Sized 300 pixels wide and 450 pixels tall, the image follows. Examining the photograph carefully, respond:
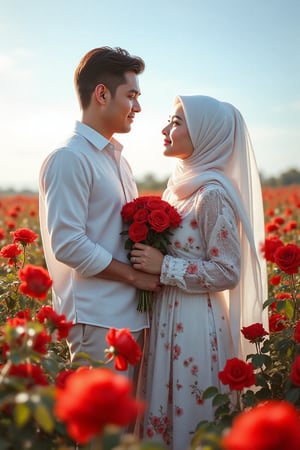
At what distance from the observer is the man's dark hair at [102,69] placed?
2863mm

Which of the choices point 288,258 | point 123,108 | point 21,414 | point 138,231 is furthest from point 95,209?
point 21,414

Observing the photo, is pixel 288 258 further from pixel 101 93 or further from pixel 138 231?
pixel 101 93

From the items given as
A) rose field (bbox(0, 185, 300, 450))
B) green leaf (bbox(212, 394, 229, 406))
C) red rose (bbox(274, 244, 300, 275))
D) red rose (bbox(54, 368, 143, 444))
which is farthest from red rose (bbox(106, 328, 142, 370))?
red rose (bbox(274, 244, 300, 275))

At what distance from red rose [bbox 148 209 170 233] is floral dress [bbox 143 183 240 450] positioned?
159 mm

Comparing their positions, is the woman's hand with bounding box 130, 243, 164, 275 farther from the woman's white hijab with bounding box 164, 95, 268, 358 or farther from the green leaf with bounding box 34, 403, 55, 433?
the green leaf with bounding box 34, 403, 55, 433

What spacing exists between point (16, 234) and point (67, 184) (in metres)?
0.82

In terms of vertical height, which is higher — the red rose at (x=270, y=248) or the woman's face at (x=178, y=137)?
the woman's face at (x=178, y=137)

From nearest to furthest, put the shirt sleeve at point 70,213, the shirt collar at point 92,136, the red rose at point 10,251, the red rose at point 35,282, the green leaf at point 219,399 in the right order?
the red rose at point 35,282 < the green leaf at point 219,399 < the shirt sleeve at point 70,213 < the shirt collar at point 92,136 < the red rose at point 10,251

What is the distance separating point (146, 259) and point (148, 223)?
179mm

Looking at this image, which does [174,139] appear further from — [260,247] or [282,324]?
[282,324]

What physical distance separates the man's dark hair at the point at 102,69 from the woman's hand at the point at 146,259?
827 mm

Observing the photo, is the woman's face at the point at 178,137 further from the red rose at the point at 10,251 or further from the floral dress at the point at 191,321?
the red rose at the point at 10,251

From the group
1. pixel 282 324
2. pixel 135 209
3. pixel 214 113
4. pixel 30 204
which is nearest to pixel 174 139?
pixel 214 113

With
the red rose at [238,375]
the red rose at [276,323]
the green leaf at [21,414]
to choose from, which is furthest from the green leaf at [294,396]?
the green leaf at [21,414]
